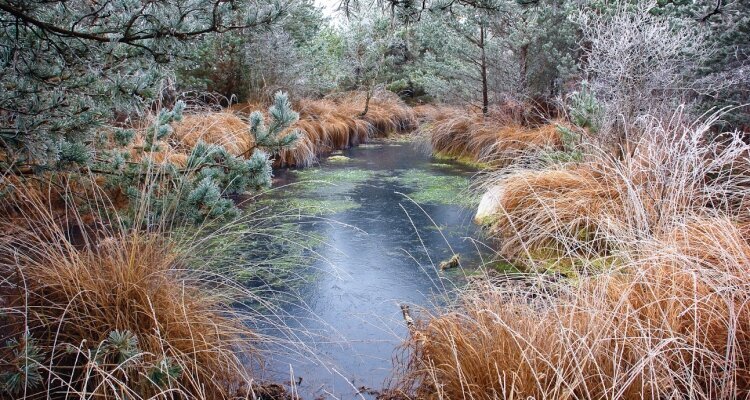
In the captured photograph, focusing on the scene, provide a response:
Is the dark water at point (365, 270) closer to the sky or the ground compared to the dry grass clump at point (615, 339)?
closer to the ground

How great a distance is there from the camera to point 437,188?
22.0ft

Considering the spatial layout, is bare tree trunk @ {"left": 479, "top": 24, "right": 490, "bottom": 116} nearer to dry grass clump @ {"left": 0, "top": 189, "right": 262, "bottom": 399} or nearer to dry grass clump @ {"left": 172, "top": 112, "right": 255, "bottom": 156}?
dry grass clump @ {"left": 172, "top": 112, "right": 255, "bottom": 156}

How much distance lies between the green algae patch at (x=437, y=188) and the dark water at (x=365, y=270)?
1 cm

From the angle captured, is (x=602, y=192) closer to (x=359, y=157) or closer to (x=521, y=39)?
(x=521, y=39)

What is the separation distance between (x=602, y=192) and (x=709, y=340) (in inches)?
84.1

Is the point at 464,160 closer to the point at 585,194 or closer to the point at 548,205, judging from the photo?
the point at 585,194

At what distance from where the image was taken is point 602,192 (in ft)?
12.7

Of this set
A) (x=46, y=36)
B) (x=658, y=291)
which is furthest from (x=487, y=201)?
(x=46, y=36)

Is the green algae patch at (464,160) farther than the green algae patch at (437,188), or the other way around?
the green algae patch at (464,160)

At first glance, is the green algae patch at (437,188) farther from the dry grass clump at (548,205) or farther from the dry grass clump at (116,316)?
the dry grass clump at (116,316)

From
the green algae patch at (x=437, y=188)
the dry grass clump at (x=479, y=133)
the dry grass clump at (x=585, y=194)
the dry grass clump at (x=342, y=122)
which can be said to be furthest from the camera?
the dry grass clump at (x=342, y=122)

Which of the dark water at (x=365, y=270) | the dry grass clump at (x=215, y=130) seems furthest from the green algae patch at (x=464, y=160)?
the dry grass clump at (x=215, y=130)

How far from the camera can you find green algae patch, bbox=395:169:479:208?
234 inches

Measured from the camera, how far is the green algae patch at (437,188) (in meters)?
5.94
